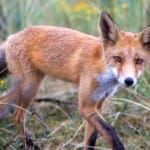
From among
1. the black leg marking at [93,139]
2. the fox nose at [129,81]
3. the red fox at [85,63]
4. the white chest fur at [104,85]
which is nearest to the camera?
the fox nose at [129,81]

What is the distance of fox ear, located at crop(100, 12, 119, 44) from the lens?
4921 millimetres

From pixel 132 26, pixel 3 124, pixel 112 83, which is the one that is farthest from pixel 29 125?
pixel 132 26

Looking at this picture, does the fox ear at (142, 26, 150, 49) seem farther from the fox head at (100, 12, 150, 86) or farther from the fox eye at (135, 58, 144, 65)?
the fox eye at (135, 58, 144, 65)

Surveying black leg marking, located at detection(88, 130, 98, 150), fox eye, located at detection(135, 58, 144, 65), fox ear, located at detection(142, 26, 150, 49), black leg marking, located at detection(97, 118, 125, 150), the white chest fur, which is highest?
fox ear, located at detection(142, 26, 150, 49)

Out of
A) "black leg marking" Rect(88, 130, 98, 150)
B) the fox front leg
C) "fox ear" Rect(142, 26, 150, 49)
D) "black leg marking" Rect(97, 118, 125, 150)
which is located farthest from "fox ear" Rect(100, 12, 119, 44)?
"black leg marking" Rect(88, 130, 98, 150)

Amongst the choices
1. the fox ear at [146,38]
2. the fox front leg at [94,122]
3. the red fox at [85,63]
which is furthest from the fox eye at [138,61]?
the fox front leg at [94,122]

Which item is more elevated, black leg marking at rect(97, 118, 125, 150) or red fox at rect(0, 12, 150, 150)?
red fox at rect(0, 12, 150, 150)

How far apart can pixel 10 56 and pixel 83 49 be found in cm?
81

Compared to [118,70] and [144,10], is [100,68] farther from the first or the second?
[144,10]

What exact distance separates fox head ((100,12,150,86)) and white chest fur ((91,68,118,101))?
0.44 feet

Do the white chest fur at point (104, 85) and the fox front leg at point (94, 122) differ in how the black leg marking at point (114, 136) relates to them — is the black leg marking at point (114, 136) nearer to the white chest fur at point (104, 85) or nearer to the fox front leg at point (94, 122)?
the fox front leg at point (94, 122)

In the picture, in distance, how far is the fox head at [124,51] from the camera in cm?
469

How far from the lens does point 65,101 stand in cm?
659

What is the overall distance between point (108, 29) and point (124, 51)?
1.00 ft
